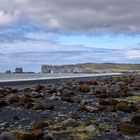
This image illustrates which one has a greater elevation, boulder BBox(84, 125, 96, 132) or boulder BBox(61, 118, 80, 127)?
boulder BBox(61, 118, 80, 127)

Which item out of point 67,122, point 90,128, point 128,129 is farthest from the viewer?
point 67,122

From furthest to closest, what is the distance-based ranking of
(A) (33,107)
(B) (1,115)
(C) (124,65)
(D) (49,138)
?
(C) (124,65), (A) (33,107), (B) (1,115), (D) (49,138)

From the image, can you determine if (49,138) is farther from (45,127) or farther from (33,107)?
(33,107)

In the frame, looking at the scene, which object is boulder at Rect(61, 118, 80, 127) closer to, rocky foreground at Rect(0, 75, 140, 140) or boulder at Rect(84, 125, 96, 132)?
rocky foreground at Rect(0, 75, 140, 140)

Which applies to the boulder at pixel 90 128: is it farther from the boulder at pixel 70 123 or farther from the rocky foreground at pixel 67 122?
the boulder at pixel 70 123

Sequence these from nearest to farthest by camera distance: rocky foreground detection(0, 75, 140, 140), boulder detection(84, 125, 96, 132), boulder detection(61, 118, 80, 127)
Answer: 1. rocky foreground detection(0, 75, 140, 140)
2. boulder detection(84, 125, 96, 132)
3. boulder detection(61, 118, 80, 127)

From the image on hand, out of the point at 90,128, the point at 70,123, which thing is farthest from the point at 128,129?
the point at 70,123

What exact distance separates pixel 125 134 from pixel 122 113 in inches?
100

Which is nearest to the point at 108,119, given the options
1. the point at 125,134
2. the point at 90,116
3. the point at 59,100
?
the point at 90,116

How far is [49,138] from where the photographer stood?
5270 mm

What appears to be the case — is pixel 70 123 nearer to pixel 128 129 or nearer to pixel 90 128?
pixel 90 128

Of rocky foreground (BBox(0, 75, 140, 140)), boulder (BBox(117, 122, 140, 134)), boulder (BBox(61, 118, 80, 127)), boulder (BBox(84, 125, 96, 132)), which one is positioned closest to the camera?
rocky foreground (BBox(0, 75, 140, 140))

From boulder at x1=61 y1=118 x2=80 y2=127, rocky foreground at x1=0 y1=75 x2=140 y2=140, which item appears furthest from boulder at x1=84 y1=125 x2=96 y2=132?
boulder at x1=61 y1=118 x2=80 y2=127

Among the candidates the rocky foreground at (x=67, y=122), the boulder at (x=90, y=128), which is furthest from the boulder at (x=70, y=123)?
the boulder at (x=90, y=128)
